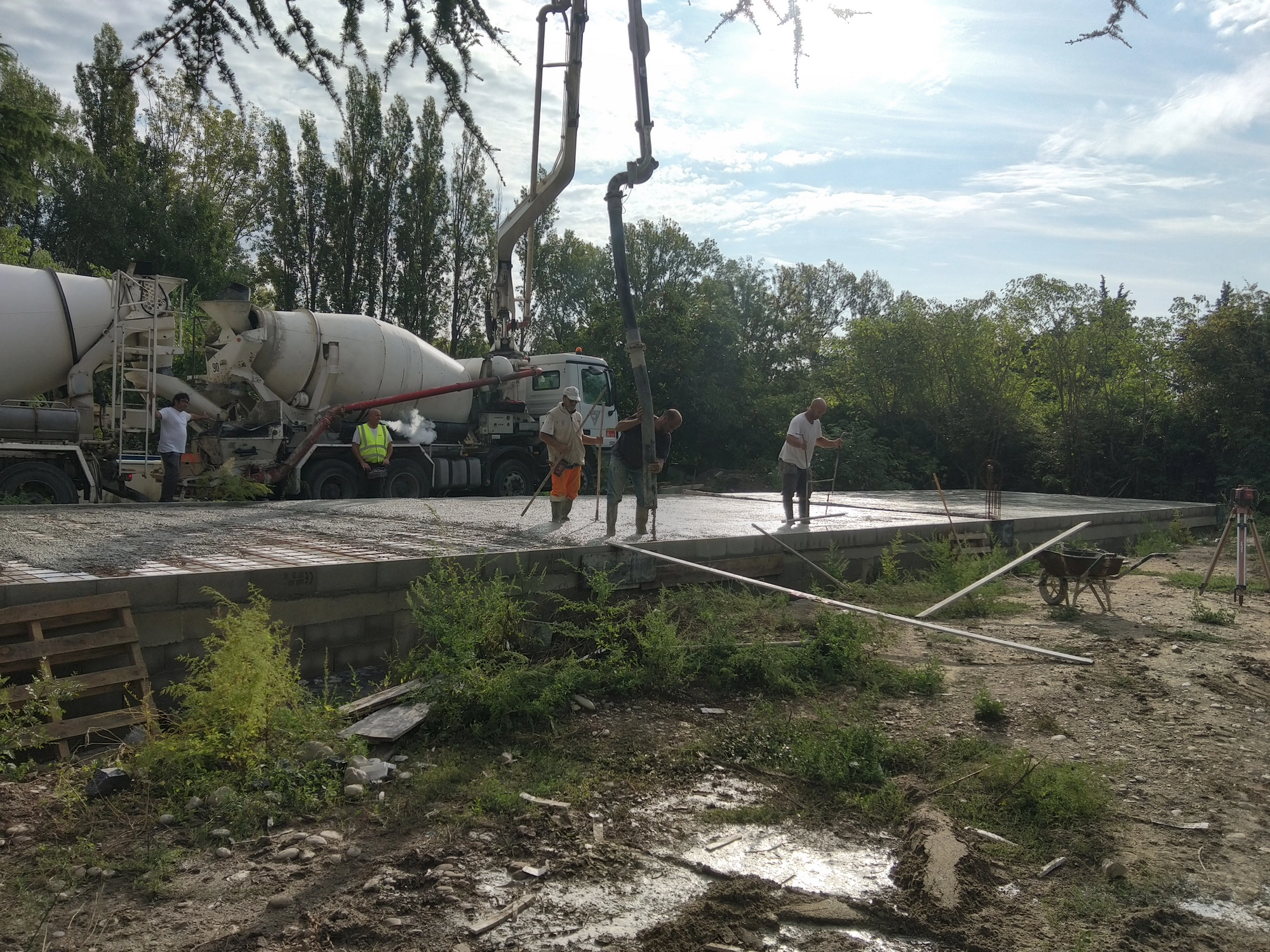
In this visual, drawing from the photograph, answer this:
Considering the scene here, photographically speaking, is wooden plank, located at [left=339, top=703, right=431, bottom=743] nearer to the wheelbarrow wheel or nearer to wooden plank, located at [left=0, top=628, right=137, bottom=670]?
wooden plank, located at [left=0, top=628, right=137, bottom=670]

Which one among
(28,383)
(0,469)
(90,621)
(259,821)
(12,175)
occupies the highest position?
(12,175)

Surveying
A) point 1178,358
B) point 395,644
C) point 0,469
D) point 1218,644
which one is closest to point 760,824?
point 395,644

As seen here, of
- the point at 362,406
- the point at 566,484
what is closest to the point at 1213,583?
the point at 566,484

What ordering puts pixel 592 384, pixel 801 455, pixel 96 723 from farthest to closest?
1. pixel 592 384
2. pixel 801 455
3. pixel 96 723

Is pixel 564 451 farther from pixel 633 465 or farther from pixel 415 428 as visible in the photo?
pixel 415 428

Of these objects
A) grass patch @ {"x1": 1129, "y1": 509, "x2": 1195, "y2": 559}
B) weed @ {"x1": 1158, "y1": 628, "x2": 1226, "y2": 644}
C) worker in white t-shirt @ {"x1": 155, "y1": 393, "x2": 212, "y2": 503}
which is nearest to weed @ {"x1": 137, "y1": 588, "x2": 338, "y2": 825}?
weed @ {"x1": 1158, "y1": 628, "x2": 1226, "y2": 644}

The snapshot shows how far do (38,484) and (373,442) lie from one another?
4.41 m

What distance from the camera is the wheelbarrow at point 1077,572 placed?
8.55m

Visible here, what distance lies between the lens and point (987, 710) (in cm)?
534

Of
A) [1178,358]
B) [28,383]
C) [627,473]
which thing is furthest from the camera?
[1178,358]

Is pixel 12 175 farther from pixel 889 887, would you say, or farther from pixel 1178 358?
pixel 1178 358

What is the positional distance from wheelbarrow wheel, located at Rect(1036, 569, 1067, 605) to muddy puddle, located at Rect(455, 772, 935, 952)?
5.78 meters

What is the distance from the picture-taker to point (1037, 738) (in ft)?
16.8

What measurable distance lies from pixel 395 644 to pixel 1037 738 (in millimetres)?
4175
